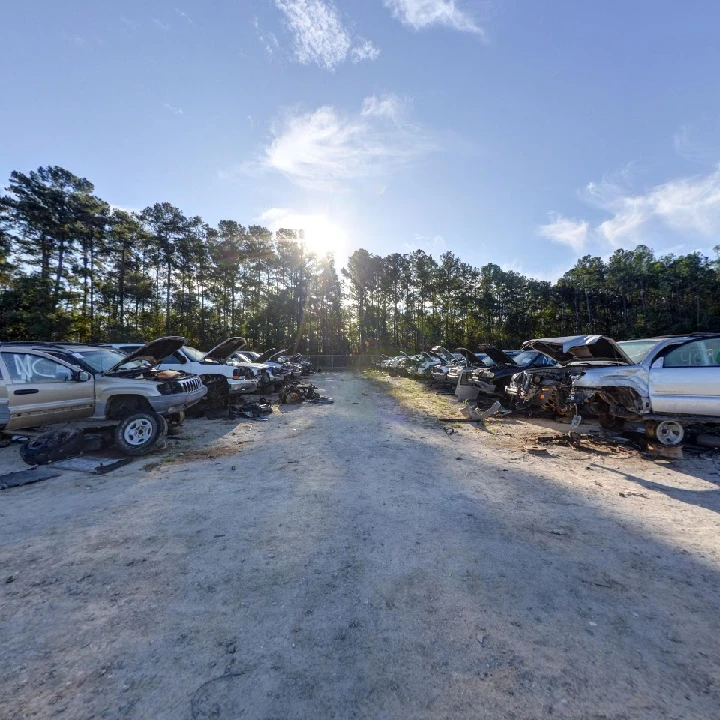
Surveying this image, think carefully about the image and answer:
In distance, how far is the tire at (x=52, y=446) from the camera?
5.71 meters

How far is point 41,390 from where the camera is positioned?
615cm

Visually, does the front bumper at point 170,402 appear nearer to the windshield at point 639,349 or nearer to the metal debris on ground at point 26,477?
the metal debris on ground at point 26,477

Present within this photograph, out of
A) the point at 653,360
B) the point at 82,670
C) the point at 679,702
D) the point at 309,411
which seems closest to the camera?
the point at 679,702

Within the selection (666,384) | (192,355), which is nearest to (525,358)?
(666,384)

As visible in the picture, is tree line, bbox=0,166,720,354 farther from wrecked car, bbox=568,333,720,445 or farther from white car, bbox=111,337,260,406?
wrecked car, bbox=568,333,720,445

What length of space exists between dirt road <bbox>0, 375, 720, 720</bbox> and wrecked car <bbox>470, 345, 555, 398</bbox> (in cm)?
606

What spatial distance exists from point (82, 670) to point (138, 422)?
16.8ft

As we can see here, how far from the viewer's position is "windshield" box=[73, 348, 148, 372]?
7582 millimetres

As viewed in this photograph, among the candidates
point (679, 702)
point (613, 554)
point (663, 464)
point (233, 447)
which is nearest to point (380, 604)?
point (679, 702)

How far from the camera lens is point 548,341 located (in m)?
8.05

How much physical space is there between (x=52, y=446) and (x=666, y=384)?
9.74m

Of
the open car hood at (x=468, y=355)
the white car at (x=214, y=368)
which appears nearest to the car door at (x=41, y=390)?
the white car at (x=214, y=368)

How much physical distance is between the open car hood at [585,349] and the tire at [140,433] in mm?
7722

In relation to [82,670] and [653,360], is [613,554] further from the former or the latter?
[653,360]
